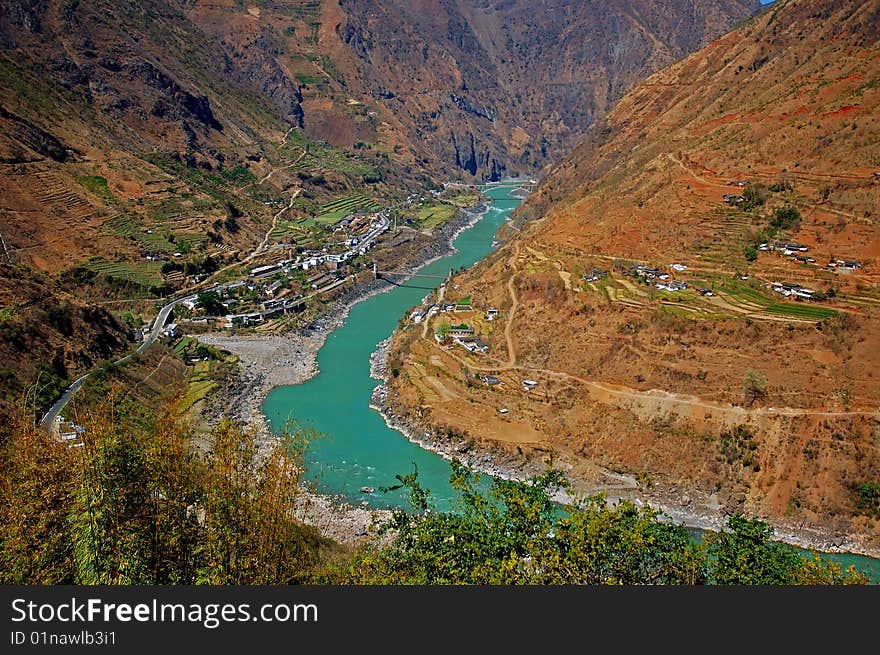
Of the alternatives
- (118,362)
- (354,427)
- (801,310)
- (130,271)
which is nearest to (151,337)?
(118,362)

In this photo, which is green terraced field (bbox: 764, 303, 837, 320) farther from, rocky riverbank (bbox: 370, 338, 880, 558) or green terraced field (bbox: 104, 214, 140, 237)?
green terraced field (bbox: 104, 214, 140, 237)

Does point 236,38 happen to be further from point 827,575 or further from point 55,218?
point 827,575

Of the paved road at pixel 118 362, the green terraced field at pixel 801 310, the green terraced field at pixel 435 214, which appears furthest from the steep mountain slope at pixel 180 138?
the green terraced field at pixel 801 310

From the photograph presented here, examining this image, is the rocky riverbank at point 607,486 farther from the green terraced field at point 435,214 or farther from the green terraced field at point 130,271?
the green terraced field at point 435,214

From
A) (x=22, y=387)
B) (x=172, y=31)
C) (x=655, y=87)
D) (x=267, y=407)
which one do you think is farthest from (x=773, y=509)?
(x=172, y=31)

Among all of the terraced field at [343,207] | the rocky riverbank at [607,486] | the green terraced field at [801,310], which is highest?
the terraced field at [343,207]

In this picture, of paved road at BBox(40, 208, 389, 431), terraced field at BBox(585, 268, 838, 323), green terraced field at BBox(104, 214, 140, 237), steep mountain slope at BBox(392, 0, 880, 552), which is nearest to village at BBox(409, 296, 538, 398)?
steep mountain slope at BBox(392, 0, 880, 552)
